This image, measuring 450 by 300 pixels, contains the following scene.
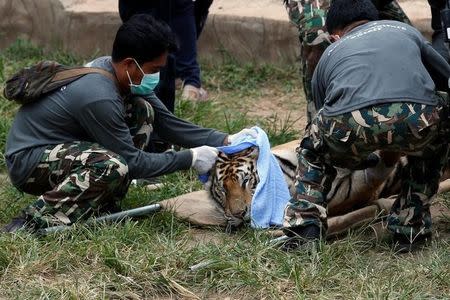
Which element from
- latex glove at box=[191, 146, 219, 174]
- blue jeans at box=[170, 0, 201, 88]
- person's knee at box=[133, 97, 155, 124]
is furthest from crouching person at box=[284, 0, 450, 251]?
blue jeans at box=[170, 0, 201, 88]

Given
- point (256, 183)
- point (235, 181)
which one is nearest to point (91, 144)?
point (235, 181)

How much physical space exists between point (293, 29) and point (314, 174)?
3.78 metres

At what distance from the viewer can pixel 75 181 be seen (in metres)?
5.14

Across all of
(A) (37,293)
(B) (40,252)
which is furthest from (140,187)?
(A) (37,293)

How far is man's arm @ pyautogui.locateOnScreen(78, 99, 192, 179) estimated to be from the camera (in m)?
5.11

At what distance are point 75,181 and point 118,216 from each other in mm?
302

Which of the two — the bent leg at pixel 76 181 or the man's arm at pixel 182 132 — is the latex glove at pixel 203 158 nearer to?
the man's arm at pixel 182 132

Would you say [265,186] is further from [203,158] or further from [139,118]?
[139,118]

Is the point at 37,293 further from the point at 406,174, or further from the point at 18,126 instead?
the point at 406,174

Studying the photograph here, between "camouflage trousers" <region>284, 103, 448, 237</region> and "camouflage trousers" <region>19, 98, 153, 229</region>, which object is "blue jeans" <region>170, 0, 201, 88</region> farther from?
"camouflage trousers" <region>284, 103, 448, 237</region>

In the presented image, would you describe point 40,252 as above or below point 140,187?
above

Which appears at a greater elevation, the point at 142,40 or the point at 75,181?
the point at 142,40

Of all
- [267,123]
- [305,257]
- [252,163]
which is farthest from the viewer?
[267,123]

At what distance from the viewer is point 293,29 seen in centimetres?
859
